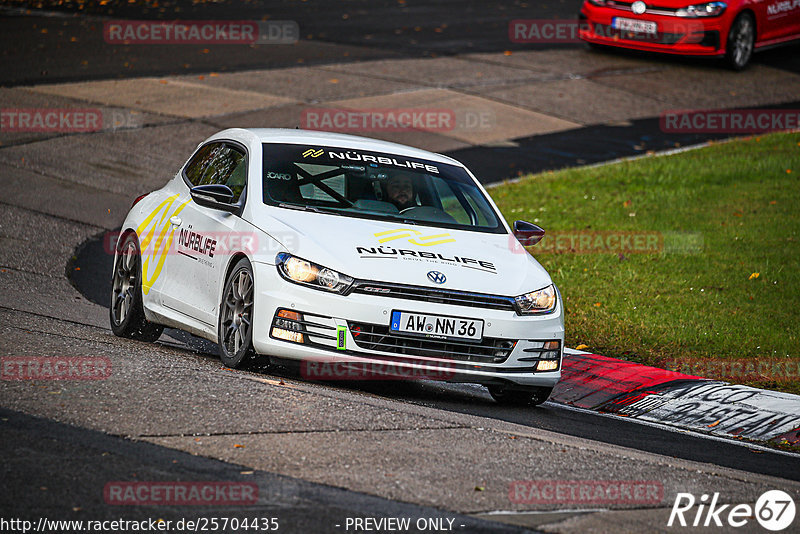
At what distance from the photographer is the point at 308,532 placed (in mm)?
4965

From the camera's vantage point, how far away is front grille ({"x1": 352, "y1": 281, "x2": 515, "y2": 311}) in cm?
750

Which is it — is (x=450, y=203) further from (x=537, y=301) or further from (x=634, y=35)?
(x=634, y=35)

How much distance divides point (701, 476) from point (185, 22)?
67.9 ft

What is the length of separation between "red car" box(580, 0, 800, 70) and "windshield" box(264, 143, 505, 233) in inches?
544

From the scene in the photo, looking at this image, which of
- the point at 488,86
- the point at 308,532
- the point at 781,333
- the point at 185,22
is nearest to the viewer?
the point at 308,532

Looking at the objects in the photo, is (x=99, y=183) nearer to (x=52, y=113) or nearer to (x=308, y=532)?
(x=52, y=113)

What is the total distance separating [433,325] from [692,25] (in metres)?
15.9

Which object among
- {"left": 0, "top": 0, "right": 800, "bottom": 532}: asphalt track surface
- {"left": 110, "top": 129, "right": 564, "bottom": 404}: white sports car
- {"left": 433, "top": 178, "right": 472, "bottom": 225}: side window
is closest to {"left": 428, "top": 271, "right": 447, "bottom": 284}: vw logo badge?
{"left": 110, "top": 129, "right": 564, "bottom": 404}: white sports car

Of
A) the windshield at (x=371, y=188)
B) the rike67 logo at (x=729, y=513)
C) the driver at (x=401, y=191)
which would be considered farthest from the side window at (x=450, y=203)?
the rike67 logo at (x=729, y=513)

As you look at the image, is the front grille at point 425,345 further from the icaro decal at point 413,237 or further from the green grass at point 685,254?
the green grass at point 685,254

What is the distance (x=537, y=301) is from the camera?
799 cm

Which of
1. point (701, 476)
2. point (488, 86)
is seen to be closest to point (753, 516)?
point (701, 476)

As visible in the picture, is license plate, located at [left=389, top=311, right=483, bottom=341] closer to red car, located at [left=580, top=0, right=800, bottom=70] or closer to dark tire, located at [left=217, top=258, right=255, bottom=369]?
dark tire, located at [left=217, top=258, right=255, bottom=369]

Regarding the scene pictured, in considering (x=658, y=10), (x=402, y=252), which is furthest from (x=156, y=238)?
(x=658, y=10)
